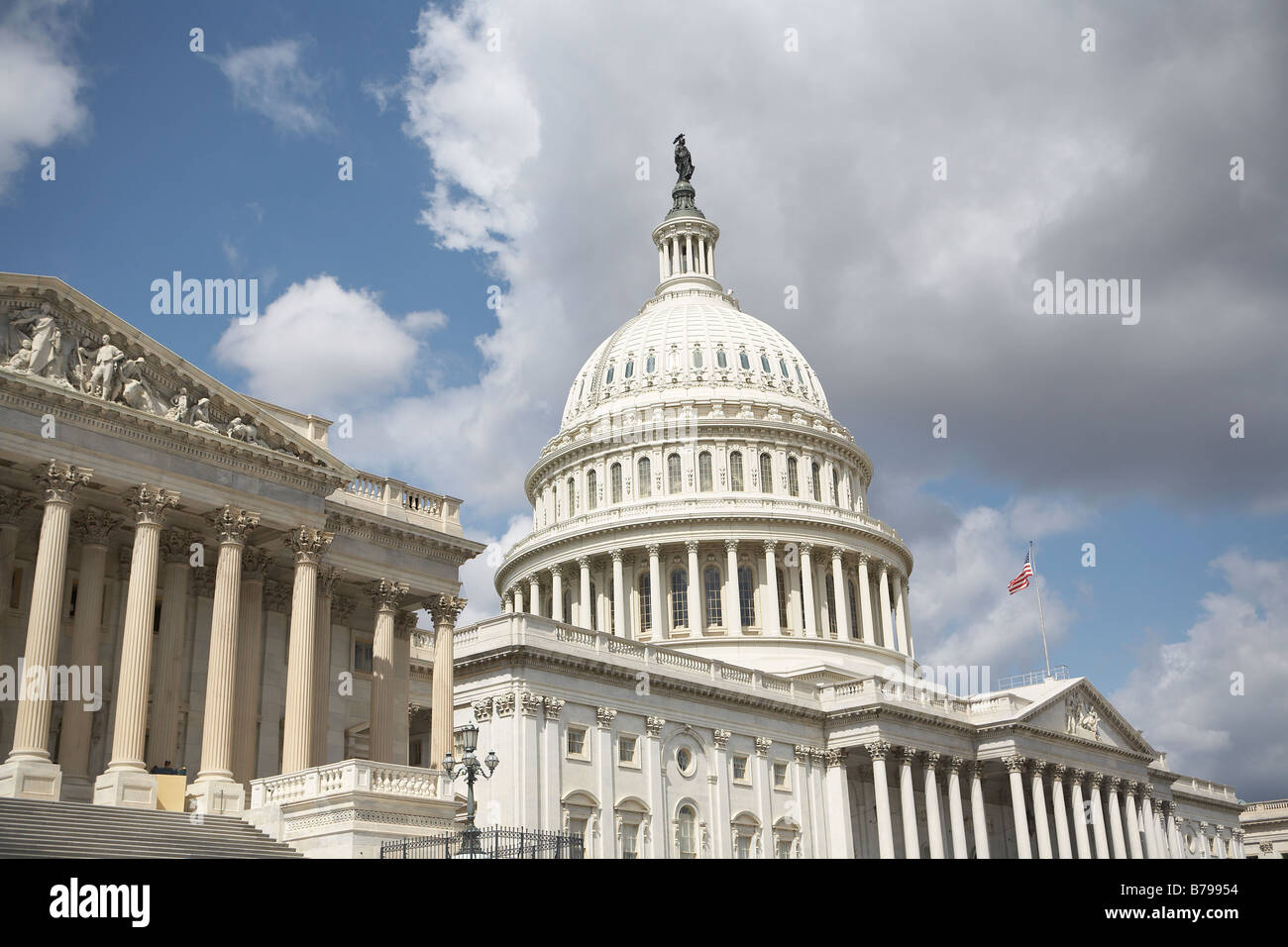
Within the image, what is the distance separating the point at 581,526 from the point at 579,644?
1247 inches

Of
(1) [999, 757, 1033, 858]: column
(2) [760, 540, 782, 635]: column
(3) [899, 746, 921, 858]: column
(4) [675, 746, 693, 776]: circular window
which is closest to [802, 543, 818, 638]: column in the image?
(2) [760, 540, 782, 635]: column

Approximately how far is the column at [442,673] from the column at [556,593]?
136 feet

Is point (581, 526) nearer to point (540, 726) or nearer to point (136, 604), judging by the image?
point (540, 726)

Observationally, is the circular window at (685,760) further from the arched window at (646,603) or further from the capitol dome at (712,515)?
the arched window at (646,603)

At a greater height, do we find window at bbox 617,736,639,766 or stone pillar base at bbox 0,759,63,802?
window at bbox 617,736,639,766

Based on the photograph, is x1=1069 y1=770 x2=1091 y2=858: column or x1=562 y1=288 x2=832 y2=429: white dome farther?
x1=562 y1=288 x2=832 y2=429: white dome

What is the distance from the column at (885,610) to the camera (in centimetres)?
8700

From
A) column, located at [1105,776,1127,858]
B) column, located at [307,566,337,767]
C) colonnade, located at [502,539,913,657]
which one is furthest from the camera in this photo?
colonnade, located at [502,539,913,657]

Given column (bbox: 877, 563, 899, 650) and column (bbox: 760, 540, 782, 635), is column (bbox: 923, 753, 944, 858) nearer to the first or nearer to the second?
column (bbox: 760, 540, 782, 635)

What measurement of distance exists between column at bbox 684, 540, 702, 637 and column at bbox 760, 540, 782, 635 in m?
4.09

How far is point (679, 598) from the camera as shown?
83.5 meters

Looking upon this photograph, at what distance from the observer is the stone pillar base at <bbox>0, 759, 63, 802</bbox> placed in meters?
29.7
